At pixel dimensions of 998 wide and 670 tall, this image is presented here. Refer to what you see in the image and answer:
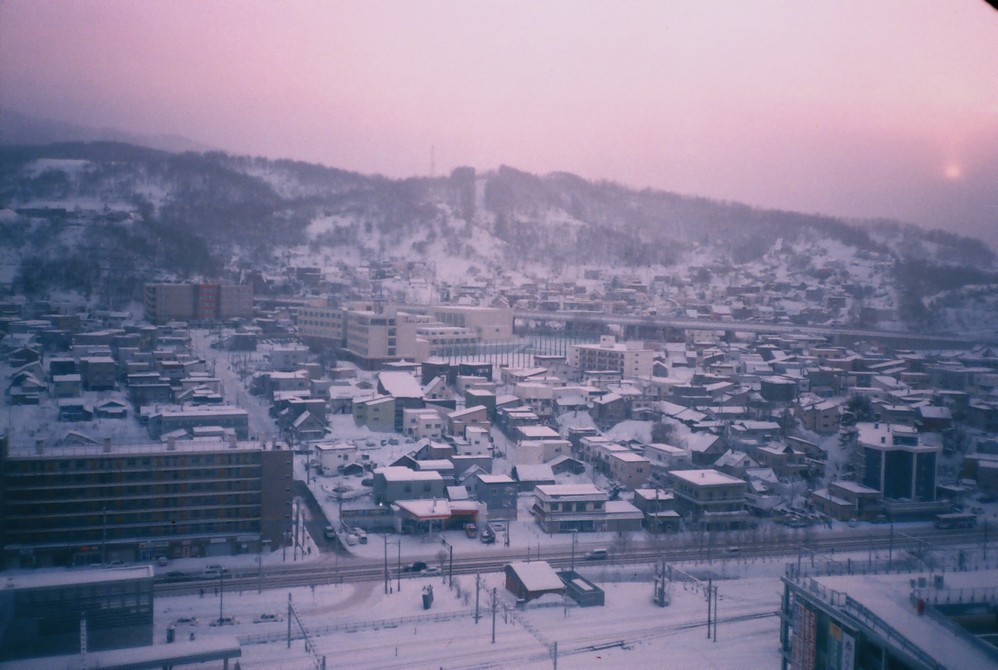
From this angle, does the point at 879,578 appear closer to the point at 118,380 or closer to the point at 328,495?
the point at 328,495

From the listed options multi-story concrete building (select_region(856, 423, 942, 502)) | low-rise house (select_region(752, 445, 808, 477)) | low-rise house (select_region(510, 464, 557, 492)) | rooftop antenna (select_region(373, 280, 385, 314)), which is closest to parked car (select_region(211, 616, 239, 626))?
low-rise house (select_region(510, 464, 557, 492))

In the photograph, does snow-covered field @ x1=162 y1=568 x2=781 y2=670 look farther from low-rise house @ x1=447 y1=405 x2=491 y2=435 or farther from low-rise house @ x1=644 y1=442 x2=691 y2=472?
low-rise house @ x1=447 y1=405 x2=491 y2=435

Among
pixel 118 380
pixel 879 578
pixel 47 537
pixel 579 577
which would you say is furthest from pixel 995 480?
pixel 118 380

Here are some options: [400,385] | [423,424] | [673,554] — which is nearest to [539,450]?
[423,424]

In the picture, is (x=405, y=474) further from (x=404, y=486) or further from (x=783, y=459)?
(x=783, y=459)

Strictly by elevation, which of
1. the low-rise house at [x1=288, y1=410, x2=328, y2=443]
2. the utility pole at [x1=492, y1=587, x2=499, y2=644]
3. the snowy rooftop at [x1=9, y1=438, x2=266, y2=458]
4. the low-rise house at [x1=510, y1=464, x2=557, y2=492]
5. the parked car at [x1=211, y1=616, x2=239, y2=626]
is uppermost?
the snowy rooftop at [x1=9, y1=438, x2=266, y2=458]

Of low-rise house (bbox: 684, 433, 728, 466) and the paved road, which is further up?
low-rise house (bbox: 684, 433, 728, 466)
